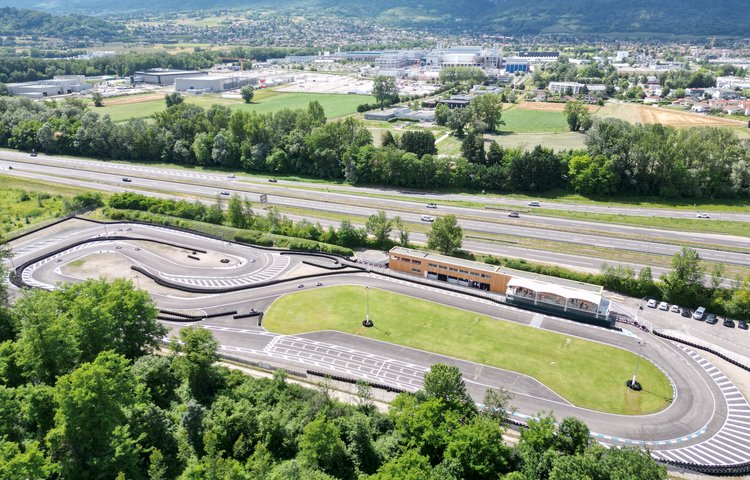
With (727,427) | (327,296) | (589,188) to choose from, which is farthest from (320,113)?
(727,427)

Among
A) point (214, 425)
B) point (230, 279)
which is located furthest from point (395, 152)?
point (214, 425)

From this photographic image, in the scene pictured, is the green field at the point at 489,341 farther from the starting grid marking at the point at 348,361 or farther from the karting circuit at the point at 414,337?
the starting grid marking at the point at 348,361

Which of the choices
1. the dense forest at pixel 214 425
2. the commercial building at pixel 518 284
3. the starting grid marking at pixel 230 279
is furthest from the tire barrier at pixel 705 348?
the starting grid marking at pixel 230 279

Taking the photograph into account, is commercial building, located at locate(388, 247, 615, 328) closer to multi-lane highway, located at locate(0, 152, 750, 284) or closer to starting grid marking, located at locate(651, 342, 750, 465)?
multi-lane highway, located at locate(0, 152, 750, 284)

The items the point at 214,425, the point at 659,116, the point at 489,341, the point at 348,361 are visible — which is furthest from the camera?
the point at 659,116

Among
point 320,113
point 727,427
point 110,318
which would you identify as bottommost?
point 727,427

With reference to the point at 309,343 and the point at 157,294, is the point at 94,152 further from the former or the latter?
the point at 309,343

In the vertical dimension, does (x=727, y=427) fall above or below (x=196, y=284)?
below

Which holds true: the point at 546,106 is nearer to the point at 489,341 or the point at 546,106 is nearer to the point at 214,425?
the point at 489,341
